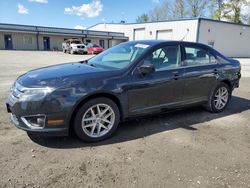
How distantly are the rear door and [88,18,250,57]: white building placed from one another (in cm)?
2437

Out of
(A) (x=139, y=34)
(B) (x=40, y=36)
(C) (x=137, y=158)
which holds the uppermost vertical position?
(A) (x=139, y=34)

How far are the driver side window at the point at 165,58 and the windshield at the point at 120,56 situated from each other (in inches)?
8.1

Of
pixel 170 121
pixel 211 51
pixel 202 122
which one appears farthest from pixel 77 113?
pixel 211 51

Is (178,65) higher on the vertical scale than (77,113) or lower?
higher

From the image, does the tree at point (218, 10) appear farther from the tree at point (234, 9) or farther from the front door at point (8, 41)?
the front door at point (8, 41)

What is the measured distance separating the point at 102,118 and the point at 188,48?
2.32 meters

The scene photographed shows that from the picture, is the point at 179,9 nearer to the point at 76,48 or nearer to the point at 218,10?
the point at 218,10

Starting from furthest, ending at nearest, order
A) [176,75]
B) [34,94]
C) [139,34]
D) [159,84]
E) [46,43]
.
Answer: [46,43], [139,34], [176,75], [159,84], [34,94]

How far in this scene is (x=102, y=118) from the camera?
370cm

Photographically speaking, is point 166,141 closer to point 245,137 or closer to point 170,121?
point 170,121

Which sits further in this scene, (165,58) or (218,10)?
(218,10)

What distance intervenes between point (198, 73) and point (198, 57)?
387 mm

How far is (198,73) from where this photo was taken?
470 cm

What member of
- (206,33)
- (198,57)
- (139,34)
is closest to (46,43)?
(139,34)
